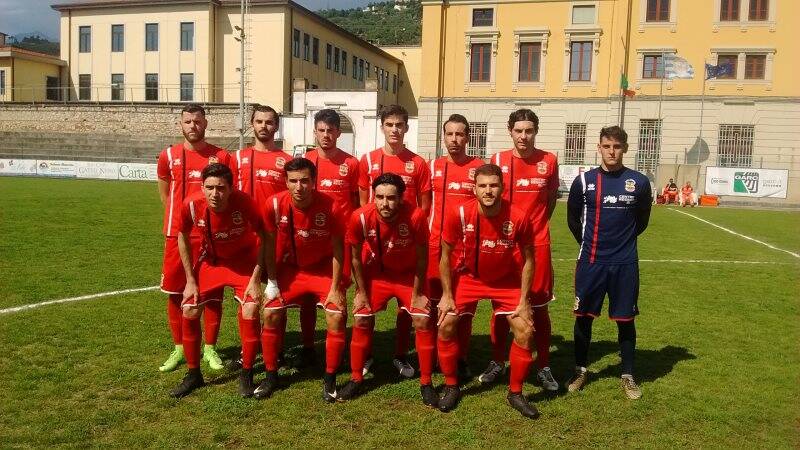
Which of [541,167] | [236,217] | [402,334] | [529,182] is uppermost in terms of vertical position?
[541,167]

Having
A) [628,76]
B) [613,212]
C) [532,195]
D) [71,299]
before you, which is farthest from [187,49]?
[613,212]

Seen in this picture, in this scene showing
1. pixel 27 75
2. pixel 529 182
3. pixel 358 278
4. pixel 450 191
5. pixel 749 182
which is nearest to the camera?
pixel 358 278

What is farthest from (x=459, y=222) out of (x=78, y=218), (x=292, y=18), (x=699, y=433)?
(x=292, y=18)

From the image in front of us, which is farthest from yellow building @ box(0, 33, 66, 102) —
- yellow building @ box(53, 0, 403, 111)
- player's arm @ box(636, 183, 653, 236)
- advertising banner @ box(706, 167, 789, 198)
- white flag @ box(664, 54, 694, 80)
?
player's arm @ box(636, 183, 653, 236)

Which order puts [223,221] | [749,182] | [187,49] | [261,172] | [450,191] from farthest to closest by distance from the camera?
[187,49], [749,182], [261,172], [450,191], [223,221]

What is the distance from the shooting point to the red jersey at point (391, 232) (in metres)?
4.94

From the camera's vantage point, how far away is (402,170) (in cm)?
566

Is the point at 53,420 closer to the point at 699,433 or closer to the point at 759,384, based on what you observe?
the point at 699,433

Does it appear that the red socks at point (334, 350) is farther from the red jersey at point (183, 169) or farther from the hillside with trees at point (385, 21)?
the hillside with trees at point (385, 21)

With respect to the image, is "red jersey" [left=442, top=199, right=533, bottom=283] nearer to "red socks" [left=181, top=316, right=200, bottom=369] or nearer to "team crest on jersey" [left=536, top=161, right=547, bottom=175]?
"team crest on jersey" [left=536, top=161, right=547, bottom=175]

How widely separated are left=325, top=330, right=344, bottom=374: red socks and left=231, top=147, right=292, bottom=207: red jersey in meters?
1.46

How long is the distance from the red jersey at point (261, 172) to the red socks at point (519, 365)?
2513mm

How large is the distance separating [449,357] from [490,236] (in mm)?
970

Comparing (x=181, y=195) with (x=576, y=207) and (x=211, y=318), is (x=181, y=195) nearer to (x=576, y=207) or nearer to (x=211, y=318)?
(x=211, y=318)
